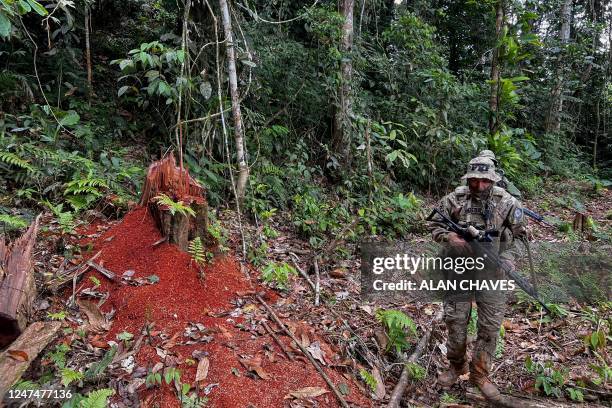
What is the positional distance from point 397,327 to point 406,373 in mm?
536

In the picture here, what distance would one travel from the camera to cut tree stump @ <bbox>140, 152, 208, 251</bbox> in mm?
4578

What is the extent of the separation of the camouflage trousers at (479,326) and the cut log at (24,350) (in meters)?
3.70

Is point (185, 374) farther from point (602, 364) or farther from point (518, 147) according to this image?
point (518, 147)

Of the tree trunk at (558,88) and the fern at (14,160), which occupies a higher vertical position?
the tree trunk at (558,88)

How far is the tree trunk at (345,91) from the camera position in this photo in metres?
8.77

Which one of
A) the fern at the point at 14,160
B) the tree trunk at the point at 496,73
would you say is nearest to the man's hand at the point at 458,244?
the fern at the point at 14,160

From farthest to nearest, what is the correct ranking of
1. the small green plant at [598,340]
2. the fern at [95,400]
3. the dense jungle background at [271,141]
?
the dense jungle background at [271,141]
the small green plant at [598,340]
the fern at [95,400]

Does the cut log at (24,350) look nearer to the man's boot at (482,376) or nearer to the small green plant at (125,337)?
the small green plant at (125,337)

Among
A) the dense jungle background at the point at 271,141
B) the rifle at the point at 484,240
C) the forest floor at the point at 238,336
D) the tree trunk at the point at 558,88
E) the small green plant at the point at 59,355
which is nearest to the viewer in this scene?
the small green plant at the point at 59,355

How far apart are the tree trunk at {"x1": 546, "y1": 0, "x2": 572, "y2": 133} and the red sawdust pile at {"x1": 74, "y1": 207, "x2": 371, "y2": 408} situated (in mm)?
13367

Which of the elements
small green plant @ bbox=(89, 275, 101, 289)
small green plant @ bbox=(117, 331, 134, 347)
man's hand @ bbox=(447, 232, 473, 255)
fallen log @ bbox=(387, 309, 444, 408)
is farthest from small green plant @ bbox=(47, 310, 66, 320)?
man's hand @ bbox=(447, 232, 473, 255)

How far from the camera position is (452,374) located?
455cm

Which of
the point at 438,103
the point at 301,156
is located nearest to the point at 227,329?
the point at 301,156

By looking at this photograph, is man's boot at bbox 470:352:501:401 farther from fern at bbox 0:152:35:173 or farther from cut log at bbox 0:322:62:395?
fern at bbox 0:152:35:173
